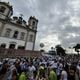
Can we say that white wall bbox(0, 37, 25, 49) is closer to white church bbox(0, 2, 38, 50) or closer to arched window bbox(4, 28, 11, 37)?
white church bbox(0, 2, 38, 50)

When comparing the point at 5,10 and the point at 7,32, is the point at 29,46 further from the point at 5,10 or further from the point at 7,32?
the point at 5,10

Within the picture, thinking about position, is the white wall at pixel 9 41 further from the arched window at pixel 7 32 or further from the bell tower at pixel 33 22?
the bell tower at pixel 33 22

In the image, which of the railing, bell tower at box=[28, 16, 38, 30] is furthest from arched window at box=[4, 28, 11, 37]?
bell tower at box=[28, 16, 38, 30]

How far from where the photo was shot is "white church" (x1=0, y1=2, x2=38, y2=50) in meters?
26.7

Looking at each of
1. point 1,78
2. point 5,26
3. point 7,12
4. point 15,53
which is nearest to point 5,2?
point 7,12

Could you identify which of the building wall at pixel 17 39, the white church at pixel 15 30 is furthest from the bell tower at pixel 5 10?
the building wall at pixel 17 39

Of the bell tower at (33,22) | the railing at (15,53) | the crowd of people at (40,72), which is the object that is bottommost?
the crowd of people at (40,72)

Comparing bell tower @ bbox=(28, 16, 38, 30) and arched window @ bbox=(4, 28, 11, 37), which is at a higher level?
bell tower @ bbox=(28, 16, 38, 30)

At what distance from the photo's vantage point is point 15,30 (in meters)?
29.6

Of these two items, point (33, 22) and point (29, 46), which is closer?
point (29, 46)

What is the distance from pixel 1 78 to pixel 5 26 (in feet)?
64.6

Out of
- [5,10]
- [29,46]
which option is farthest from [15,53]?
[5,10]

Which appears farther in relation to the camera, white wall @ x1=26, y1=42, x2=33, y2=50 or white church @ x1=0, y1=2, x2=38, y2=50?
white wall @ x1=26, y1=42, x2=33, y2=50

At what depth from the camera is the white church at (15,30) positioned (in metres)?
26.7
